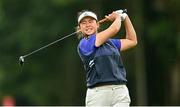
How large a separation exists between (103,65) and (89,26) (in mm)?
499

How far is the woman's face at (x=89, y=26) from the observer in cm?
1045

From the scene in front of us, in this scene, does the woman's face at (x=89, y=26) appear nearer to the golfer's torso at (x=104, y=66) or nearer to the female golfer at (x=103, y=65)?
the female golfer at (x=103, y=65)

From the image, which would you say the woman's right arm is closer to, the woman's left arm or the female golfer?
the female golfer

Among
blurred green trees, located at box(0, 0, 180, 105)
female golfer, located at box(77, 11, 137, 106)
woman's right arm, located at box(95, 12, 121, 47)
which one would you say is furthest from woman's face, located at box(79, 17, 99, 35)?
blurred green trees, located at box(0, 0, 180, 105)

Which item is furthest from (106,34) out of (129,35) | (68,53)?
(68,53)

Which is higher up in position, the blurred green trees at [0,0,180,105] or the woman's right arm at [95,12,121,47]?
the blurred green trees at [0,0,180,105]

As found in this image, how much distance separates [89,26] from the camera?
1048 cm

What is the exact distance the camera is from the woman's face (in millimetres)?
10445

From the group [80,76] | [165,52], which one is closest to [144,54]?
[165,52]

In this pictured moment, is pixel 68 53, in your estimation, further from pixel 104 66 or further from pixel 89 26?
pixel 104 66

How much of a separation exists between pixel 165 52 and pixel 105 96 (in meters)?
27.0

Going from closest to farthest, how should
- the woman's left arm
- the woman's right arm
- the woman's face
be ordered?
the woman's right arm → the woman's face → the woman's left arm

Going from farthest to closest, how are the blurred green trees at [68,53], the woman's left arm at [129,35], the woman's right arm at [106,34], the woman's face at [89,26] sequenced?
1. the blurred green trees at [68,53]
2. the woman's left arm at [129,35]
3. the woman's face at [89,26]
4. the woman's right arm at [106,34]

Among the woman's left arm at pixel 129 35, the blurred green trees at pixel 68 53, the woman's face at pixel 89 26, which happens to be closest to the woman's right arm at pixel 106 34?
the woman's face at pixel 89 26
